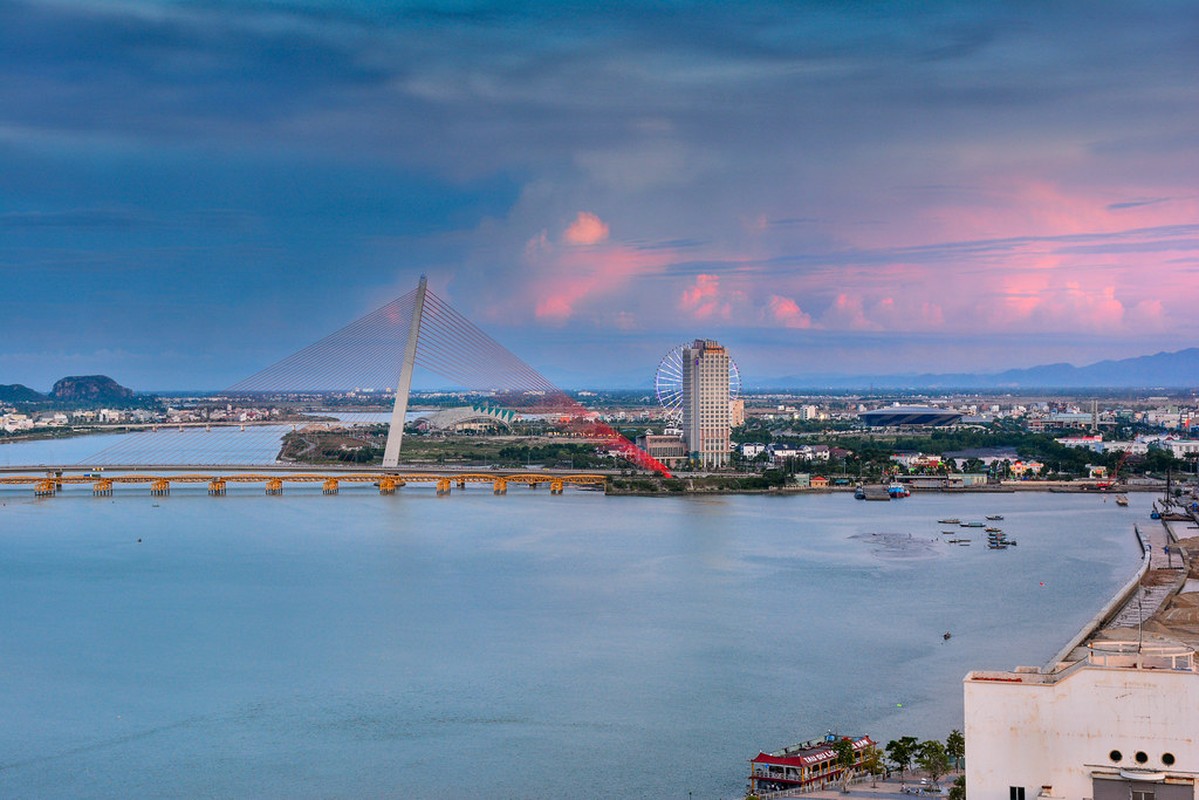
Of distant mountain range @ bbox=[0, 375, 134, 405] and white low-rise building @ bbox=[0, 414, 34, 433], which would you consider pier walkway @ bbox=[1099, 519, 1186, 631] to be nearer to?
white low-rise building @ bbox=[0, 414, 34, 433]

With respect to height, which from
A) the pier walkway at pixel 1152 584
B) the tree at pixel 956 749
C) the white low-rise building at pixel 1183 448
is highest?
the white low-rise building at pixel 1183 448

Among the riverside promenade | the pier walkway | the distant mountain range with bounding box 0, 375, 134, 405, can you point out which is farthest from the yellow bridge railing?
the distant mountain range with bounding box 0, 375, 134, 405

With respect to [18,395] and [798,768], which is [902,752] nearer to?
[798,768]

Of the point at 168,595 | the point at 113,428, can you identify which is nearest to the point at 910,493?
the point at 168,595

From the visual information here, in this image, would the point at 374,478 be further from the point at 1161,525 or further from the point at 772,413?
the point at 772,413

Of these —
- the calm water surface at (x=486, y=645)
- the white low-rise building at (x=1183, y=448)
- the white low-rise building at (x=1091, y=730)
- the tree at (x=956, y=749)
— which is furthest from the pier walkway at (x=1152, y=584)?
the white low-rise building at (x=1183, y=448)

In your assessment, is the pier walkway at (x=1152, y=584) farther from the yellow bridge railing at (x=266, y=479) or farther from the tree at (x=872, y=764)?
the yellow bridge railing at (x=266, y=479)
